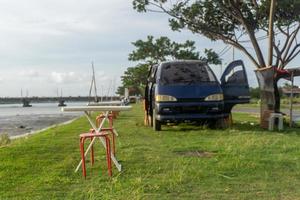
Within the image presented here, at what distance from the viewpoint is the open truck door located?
15.5m

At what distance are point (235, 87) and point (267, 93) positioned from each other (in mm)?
1171

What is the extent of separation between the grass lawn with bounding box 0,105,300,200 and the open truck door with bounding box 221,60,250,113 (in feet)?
12.0

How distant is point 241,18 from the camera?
63.6 ft

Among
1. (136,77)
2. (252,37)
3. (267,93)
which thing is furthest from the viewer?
(136,77)

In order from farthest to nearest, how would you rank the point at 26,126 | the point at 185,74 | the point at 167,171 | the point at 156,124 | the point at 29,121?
1. the point at 29,121
2. the point at 26,126
3. the point at 185,74
4. the point at 156,124
5. the point at 167,171

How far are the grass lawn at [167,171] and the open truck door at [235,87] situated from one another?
3655mm

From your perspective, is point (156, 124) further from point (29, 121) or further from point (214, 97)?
point (29, 121)

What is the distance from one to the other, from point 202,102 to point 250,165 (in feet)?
21.0

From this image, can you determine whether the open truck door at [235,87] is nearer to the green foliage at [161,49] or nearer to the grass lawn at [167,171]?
the grass lawn at [167,171]

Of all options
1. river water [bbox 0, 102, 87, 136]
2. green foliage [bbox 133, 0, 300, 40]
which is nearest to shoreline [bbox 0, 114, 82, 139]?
river water [bbox 0, 102, 87, 136]

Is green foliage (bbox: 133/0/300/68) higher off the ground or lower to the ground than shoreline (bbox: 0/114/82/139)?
higher

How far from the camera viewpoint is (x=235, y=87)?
1551 centimetres

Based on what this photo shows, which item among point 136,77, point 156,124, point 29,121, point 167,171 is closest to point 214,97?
point 156,124

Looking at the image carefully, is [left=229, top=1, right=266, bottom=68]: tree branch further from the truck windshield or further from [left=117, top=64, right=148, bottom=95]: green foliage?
[left=117, top=64, right=148, bottom=95]: green foliage
